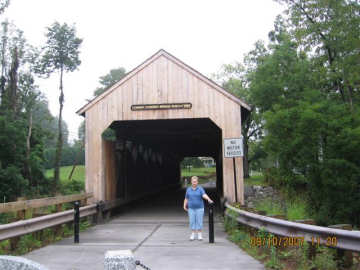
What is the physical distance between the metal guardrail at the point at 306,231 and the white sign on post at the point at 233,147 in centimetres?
336

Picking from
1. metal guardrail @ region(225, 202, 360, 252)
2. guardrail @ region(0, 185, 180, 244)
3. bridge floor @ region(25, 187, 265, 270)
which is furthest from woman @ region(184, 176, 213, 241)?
guardrail @ region(0, 185, 180, 244)

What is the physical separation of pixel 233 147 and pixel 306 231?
20.8 feet

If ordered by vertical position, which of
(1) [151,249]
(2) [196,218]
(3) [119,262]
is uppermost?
(3) [119,262]

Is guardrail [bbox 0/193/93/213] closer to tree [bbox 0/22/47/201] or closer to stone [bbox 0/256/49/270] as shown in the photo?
stone [bbox 0/256/49/270]

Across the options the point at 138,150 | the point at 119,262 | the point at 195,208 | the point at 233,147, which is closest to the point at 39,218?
the point at 195,208

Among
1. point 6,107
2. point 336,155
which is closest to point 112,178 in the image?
point 336,155

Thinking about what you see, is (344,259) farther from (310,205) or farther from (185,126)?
(185,126)

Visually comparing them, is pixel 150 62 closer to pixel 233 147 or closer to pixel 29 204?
pixel 233 147

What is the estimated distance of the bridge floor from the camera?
21.4 feet

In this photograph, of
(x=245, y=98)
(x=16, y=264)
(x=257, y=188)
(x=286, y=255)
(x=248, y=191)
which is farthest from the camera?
(x=245, y=98)

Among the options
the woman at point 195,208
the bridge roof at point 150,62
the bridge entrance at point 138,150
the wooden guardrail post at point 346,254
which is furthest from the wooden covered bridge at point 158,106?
the wooden guardrail post at point 346,254

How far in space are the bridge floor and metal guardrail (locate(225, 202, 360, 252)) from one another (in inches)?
24.4

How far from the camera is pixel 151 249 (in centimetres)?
802

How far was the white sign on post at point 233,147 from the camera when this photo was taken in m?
12.1
